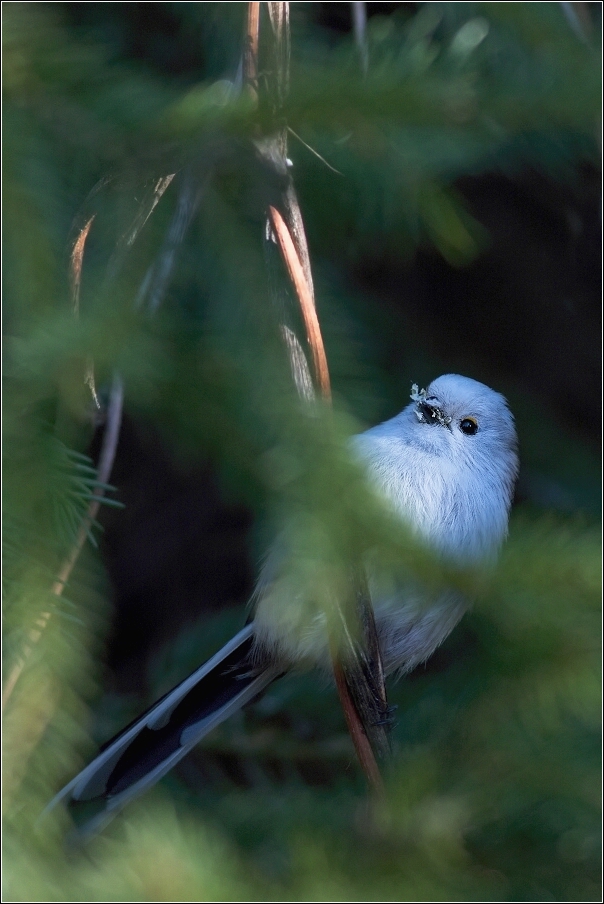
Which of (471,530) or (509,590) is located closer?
(509,590)

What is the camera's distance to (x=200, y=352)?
0.53 meters

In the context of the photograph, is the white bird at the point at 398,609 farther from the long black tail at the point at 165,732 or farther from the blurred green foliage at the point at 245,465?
the blurred green foliage at the point at 245,465

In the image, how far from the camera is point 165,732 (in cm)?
126

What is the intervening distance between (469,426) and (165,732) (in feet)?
2.16

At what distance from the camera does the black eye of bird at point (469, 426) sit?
4.69 feet

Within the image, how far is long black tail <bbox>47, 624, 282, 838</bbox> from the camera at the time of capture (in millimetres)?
1148

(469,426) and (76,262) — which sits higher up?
(76,262)

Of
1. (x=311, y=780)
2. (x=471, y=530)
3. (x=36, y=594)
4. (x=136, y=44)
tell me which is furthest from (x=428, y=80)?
(x=136, y=44)

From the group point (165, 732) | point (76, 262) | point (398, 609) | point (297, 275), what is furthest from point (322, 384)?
point (165, 732)

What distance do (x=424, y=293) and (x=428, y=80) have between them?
4.41 ft

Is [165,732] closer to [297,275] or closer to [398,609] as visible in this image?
[398,609]

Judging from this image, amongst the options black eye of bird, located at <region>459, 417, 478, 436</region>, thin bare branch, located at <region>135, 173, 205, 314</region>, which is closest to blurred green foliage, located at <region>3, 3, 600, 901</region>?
thin bare branch, located at <region>135, 173, 205, 314</region>

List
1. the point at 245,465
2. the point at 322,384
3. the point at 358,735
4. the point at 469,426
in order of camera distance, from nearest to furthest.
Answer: the point at 245,465, the point at 322,384, the point at 358,735, the point at 469,426

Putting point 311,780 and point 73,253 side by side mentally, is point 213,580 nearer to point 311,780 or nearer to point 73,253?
point 311,780
